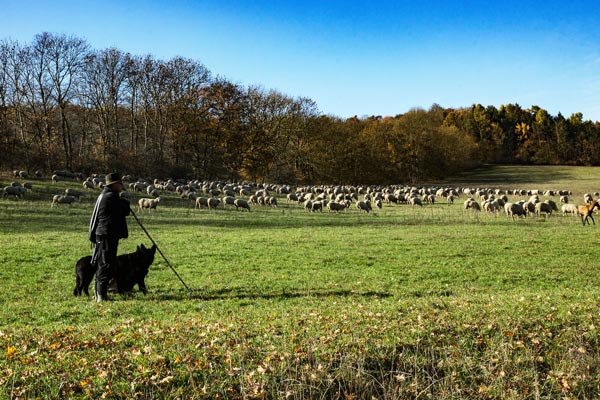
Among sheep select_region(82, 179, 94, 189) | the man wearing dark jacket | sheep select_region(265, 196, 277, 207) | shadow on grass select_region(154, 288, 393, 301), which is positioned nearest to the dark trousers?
the man wearing dark jacket

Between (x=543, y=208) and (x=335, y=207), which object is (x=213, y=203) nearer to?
(x=335, y=207)

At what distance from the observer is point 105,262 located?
10.6 m

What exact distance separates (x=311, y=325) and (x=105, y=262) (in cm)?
501

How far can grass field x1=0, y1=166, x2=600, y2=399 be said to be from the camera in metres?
6.45

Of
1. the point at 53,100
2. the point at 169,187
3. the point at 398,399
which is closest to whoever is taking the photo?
the point at 398,399

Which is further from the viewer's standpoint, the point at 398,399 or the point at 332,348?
the point at 332,348

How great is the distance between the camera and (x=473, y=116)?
12375cm

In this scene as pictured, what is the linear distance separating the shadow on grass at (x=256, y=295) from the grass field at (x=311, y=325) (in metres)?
0.08

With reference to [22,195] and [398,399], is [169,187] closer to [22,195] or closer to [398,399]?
[22,195]

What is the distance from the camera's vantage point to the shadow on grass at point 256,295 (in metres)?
11.5

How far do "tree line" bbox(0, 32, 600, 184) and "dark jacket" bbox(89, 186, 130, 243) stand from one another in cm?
4116

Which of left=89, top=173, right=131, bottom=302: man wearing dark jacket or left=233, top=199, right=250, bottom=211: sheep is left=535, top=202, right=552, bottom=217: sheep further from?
left=89, top=173, right=131, bottom=302: man wearing dark jacket

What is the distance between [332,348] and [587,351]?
4228 mm

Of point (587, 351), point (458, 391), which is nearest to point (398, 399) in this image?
point (458, 391)
